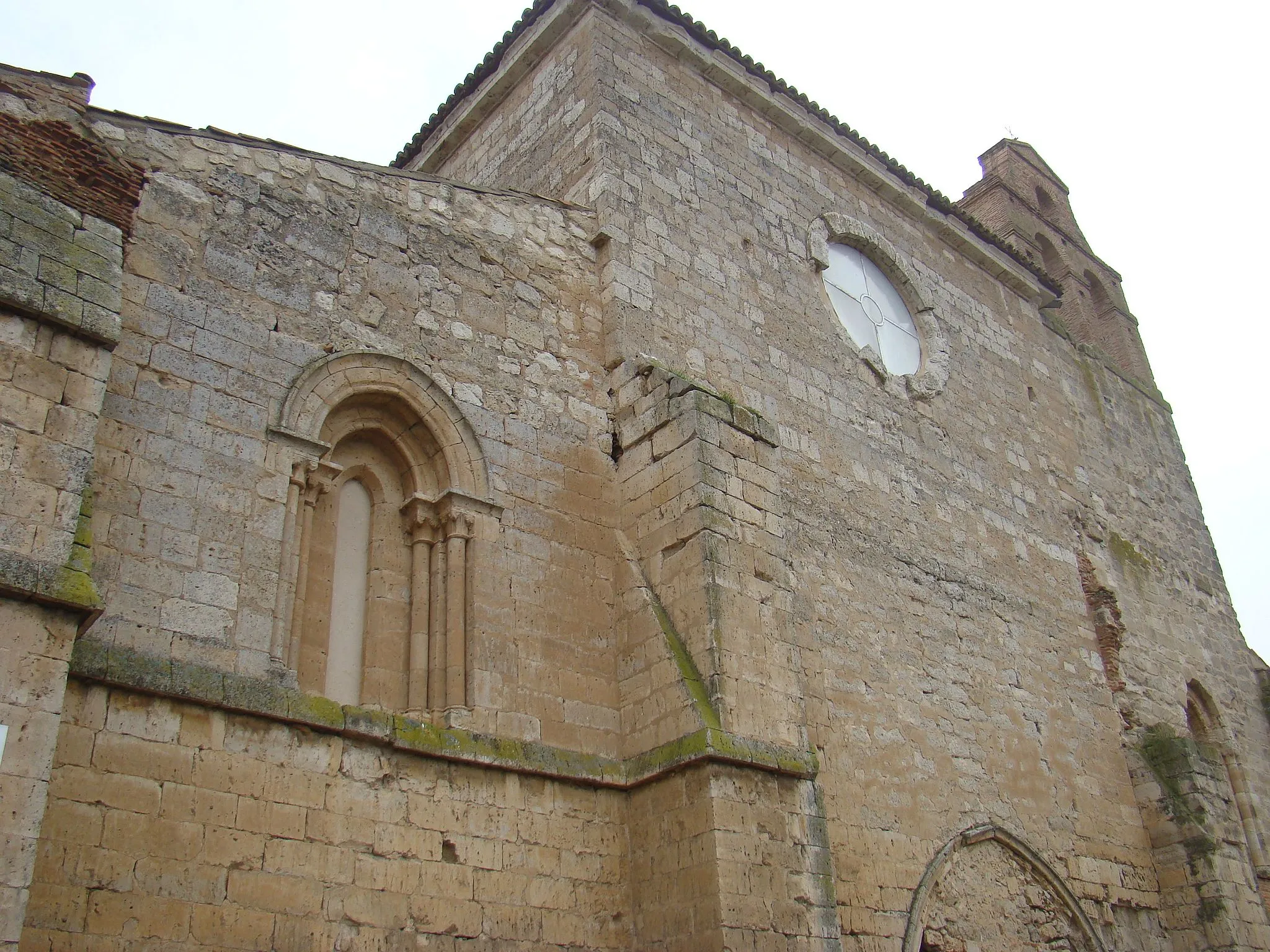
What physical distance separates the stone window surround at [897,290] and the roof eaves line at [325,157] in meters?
2.73

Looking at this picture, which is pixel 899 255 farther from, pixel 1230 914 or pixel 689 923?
pixel 689 923

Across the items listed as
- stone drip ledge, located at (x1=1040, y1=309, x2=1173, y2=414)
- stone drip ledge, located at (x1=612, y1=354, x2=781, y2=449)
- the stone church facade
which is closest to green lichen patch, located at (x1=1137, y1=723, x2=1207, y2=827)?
the stone church facade

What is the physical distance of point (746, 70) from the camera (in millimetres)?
10977

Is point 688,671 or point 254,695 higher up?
point 688,671

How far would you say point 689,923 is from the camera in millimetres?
6211

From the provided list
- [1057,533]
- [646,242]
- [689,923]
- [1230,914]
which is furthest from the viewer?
[1057,533]

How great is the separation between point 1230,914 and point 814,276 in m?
6.53

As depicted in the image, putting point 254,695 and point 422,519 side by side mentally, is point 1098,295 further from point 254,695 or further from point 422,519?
point 254,695

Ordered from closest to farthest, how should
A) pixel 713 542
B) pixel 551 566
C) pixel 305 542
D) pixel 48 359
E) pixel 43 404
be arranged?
1. pixel 43 404
2. pixel 48 359
3. pixel 305 542
4. pixel 713 542
5. pixel 551 566

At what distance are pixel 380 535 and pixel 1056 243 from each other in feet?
43.1

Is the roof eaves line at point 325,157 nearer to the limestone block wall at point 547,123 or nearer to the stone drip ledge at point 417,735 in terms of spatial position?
the limestone block wall at point 547,123

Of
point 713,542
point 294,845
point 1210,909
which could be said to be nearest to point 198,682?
point 294,845

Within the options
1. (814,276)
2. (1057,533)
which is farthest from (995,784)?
(814,276)

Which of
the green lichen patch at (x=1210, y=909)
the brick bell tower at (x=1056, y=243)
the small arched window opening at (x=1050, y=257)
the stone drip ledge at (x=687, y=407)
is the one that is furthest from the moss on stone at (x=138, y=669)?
the small arched window opening at (x=1050, y=257)
